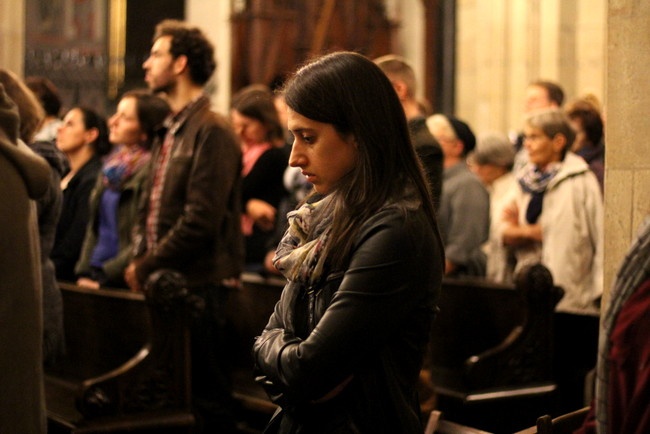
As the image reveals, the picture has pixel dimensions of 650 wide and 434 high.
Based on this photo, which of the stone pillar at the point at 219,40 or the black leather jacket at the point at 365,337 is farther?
the stone pillar at the point at 219,40

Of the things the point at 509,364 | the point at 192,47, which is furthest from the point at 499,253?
the point at 192,47

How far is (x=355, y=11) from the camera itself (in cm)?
1232

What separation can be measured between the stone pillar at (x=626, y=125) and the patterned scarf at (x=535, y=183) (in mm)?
2257

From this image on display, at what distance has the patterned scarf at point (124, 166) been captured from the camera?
17.5 ft

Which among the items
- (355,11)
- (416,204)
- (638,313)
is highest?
(355,11)

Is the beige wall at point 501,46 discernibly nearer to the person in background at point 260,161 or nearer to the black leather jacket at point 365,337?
the person in background at point 260,161

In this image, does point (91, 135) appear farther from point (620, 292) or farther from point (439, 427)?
point (620, 292)

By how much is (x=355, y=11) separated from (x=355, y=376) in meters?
10.4

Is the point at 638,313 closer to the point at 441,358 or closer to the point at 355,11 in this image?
the point at 441,358

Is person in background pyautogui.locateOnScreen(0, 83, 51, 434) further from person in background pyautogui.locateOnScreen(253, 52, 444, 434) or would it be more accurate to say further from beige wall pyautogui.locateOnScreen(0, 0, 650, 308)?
beige wall pyautogui.locateOnScreen(0, 0, 650, 308)

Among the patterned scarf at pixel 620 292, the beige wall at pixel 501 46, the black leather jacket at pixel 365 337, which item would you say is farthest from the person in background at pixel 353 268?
the beige wall at pixel 501 46

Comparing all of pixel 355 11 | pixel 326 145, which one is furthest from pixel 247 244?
pixel 355 11

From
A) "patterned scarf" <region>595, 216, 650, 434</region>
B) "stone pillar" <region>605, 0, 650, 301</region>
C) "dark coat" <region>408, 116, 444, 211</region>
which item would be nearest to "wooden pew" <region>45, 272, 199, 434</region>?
"dark coat" <region>408, 116, 444, 211</region>

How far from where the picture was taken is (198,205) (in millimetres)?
4555
